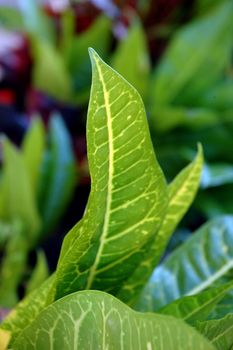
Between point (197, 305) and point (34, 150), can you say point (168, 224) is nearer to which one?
point (197, 305)

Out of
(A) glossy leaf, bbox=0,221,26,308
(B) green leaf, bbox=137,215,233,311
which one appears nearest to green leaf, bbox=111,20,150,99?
(A) glossy leaf, bbox=0,221,26,308

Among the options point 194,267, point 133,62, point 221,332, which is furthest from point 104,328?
point 133,62

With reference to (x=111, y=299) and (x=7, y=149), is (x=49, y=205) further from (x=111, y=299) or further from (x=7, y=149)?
(x=111, y=299)

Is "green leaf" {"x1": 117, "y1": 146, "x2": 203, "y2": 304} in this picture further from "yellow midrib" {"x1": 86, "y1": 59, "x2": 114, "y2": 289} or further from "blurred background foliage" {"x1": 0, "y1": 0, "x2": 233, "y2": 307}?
"blurred background foliage" {"x1": 0, "y1": 0, "x2": 233, "y2": 307}

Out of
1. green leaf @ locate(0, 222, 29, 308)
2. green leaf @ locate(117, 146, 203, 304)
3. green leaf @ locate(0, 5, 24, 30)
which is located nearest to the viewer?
green leaf @ locate(117, 146, 203, 304)

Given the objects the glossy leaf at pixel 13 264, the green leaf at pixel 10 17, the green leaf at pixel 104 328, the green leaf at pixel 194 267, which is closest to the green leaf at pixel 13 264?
the glossy leaf at pixel 13 264

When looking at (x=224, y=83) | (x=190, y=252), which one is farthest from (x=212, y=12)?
(x=190, y=252)
